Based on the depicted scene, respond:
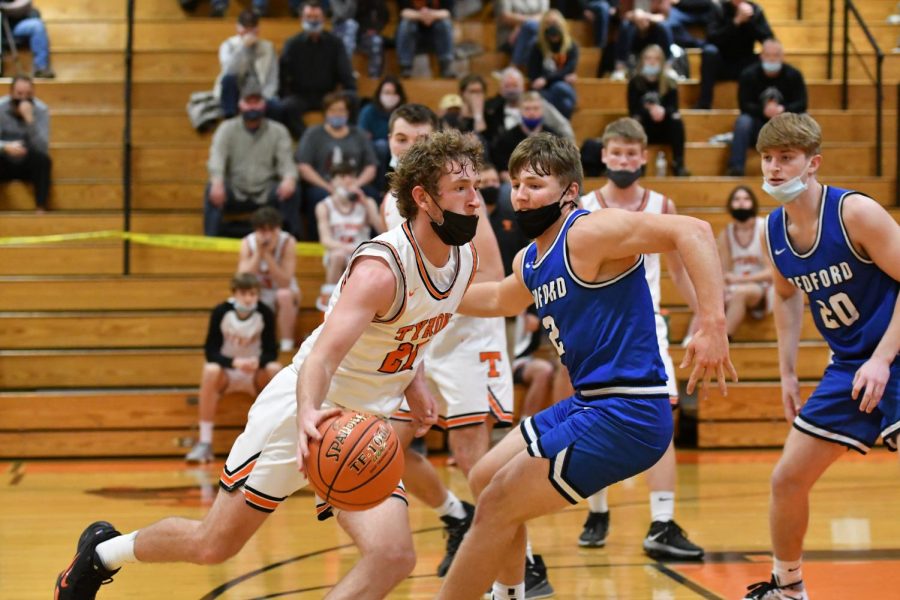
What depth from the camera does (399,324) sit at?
150 inches

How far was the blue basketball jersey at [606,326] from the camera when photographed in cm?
392

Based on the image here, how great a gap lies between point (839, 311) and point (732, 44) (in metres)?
8.40

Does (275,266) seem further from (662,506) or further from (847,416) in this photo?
(847,416)

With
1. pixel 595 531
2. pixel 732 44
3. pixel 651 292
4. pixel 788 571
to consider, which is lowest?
pixel 595 531

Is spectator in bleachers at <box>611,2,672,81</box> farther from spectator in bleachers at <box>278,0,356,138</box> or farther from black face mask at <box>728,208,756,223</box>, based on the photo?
spectator in bleachers at <box>278,0,356,138</box>

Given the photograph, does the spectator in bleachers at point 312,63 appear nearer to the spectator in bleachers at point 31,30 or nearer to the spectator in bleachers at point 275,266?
the spectator in bleachers at point 275,266

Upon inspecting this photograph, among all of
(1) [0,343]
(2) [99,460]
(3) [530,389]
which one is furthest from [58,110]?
(3) [530,389]

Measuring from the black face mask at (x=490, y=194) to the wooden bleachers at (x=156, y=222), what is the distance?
1.65m

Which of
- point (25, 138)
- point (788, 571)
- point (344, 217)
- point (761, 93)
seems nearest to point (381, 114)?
point (344, 217)

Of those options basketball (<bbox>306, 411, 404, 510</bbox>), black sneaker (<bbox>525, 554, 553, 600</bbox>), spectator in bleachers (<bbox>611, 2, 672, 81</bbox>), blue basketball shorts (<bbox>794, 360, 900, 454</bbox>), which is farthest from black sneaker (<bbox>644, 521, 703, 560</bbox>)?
spectator in bleachers (<bbox>611, 2, 672, 81</bbox>)

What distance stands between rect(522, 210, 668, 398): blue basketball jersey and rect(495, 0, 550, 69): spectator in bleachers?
843 cm

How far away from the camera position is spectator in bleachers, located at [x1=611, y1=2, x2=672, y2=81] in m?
12.2

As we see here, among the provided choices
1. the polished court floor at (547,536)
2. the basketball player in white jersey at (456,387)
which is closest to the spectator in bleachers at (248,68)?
the polished court floor at (547,536)

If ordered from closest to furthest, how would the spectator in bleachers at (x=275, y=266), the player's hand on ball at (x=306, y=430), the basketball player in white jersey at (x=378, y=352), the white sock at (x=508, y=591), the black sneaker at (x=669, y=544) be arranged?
the player's hand on ball at (x=306, y=430)
the basketball player in white jersey at (x=378, y=352)
the white sock at (x=508, y=591)
the black sneaker at (x=669, y=544)
the spectator in bleachers at (x=275, y=266)
